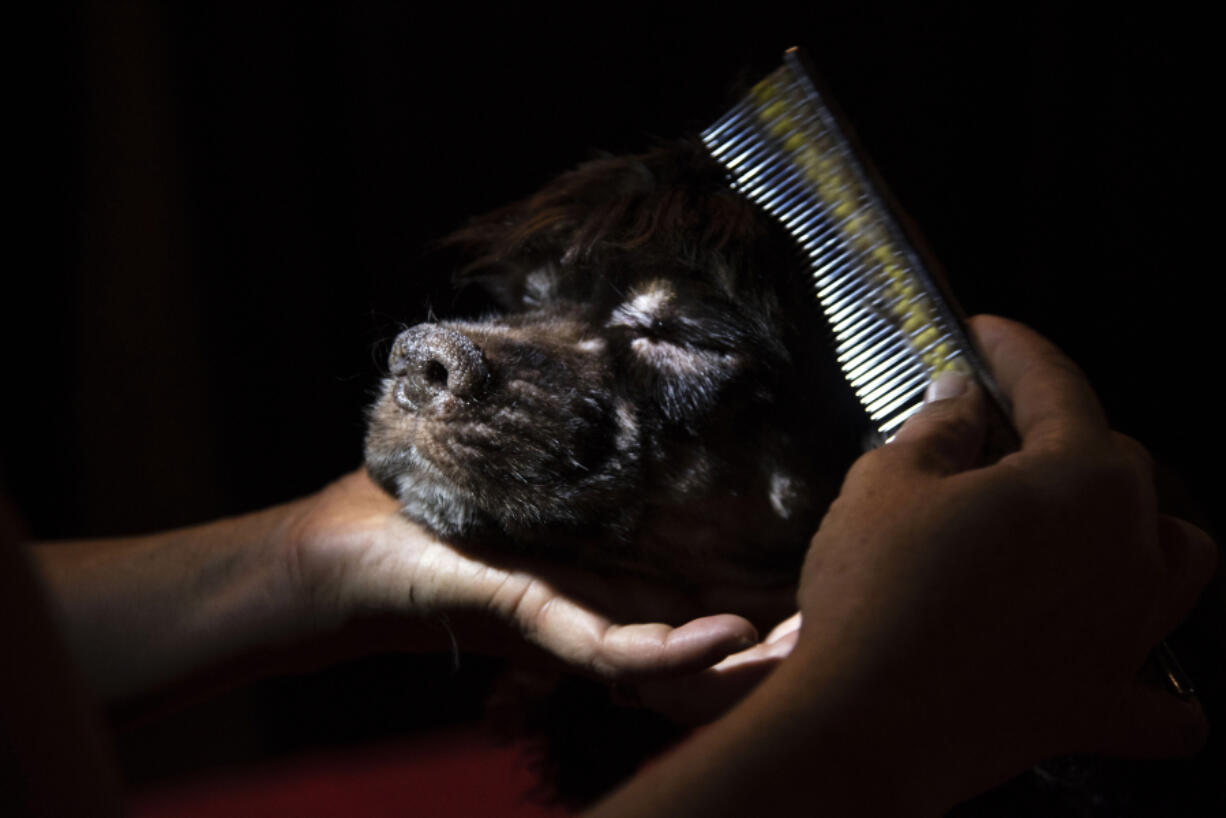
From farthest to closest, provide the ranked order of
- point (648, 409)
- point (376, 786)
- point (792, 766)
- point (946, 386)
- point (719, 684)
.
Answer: point (376, 786)
point (648, 409)
point (719, 684)
point (946, 386)
point (792, 766)

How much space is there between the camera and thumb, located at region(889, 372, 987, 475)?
974mm

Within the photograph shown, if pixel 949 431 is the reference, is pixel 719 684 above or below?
below

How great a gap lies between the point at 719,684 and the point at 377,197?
161 centimetres

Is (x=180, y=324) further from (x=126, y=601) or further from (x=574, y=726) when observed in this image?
(x=574, y=726)

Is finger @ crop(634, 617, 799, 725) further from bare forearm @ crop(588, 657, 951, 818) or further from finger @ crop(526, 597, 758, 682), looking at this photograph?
bare forearm @ crop(588, 657, 951, 818)

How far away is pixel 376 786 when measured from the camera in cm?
253

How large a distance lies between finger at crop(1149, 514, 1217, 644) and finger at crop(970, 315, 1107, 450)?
0.16 meters

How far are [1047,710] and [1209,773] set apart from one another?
58cm

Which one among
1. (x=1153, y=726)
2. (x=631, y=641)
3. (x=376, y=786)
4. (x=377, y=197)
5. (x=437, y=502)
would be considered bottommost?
(x=376, y=786)

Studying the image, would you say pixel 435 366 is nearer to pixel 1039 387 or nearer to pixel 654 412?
pixel 654 412

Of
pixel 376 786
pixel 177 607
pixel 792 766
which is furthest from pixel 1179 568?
pixel 376 786

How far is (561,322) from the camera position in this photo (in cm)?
156

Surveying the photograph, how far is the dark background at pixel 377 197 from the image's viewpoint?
1895 mm

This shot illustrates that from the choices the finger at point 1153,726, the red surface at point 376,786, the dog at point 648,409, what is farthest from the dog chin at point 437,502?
the red surface at point 376,786
